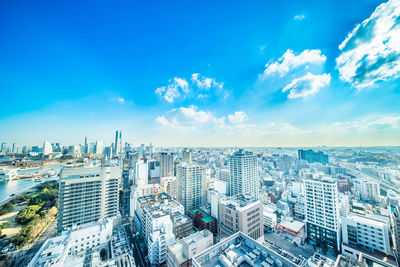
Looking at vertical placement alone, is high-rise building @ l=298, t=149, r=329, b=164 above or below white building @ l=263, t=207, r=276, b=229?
above

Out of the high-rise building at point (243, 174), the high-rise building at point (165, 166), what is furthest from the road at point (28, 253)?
the high-rise building at point (165, 166)

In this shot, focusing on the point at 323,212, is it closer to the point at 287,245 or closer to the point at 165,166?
the point at 287,245

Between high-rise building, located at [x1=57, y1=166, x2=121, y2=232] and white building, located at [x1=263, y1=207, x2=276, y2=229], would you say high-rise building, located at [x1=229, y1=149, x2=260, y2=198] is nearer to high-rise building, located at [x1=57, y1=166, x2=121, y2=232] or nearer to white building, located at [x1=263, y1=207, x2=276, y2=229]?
white building, located at [x1=263, y1=207, x2=276, y2=229]

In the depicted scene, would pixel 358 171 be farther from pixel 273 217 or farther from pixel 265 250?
pixel 265 250

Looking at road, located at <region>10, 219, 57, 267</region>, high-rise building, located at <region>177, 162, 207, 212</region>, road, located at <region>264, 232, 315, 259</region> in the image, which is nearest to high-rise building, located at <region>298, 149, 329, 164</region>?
road, located at <region>264, 232, 315, 259</region>

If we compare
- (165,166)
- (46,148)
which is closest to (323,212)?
(165,166)

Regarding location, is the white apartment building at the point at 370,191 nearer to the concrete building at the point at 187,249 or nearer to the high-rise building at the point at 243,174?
the high-rise building at the point at 243,174
